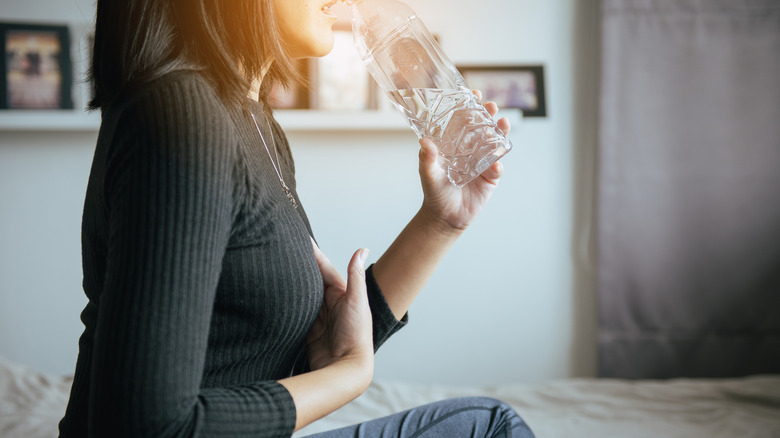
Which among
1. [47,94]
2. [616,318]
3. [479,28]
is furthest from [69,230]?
[616,318]

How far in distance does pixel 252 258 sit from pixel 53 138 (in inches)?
64.1

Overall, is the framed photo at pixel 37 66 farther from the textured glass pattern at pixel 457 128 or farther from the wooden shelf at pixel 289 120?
the textured glass pattern at pixel 457 128

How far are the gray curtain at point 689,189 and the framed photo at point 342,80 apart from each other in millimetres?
760

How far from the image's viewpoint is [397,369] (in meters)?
2.14

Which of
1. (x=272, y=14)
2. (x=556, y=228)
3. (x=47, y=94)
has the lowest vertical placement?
(x=556, y=228)

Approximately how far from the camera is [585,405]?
1.52 metres

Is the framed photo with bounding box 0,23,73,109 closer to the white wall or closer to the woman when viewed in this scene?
the white wall

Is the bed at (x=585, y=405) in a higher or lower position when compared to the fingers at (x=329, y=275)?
lower

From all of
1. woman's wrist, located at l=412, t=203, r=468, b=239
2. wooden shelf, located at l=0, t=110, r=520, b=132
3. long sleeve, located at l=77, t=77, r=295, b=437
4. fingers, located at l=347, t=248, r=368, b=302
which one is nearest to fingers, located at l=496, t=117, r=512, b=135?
woman's wrist, located at l=412, t=203, r=468, b=239

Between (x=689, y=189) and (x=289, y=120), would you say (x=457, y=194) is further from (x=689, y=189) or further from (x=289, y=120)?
(x=689, y=189)

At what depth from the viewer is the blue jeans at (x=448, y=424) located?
0.92 meters

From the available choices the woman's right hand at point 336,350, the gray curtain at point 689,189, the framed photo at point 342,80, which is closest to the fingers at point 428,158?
the woman's right hand at point 336,350

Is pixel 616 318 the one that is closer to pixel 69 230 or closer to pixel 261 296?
pixel 261 296

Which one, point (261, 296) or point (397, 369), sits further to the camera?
point (397, 369)
